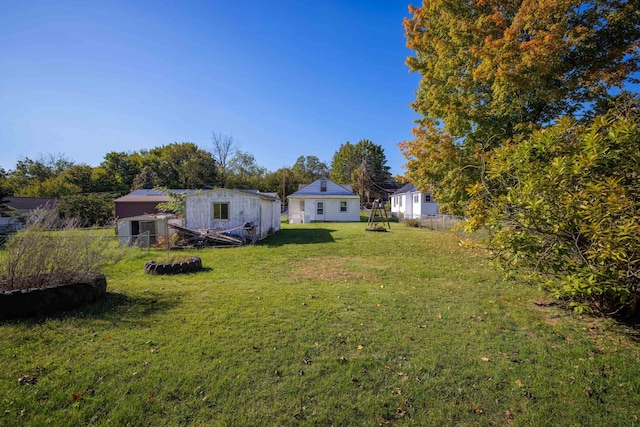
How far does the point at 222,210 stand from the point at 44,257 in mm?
10772

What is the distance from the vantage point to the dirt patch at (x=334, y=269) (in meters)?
7.98

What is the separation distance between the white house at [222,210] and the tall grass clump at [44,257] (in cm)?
955

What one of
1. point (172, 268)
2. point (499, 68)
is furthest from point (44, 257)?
point (499, 68)

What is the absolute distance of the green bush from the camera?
9.76 ft

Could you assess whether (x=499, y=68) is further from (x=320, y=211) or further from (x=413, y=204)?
(x=413, y=204)

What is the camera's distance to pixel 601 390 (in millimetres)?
3100

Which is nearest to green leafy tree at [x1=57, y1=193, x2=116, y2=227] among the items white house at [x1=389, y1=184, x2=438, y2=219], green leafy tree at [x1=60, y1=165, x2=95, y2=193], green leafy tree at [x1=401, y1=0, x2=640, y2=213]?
green leafy tree at [x1=60, y1=165, x2=95, y2=193]

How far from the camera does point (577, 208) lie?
3.24m

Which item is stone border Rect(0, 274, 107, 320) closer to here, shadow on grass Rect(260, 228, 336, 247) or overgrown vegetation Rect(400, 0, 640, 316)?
overgrown vegetation Rect(400, 0, 640, 316)

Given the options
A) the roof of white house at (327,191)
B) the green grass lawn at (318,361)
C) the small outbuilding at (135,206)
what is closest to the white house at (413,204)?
the roof of white house at (327,191)

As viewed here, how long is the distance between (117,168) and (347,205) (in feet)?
141

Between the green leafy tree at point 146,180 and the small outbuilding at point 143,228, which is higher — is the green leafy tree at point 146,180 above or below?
above

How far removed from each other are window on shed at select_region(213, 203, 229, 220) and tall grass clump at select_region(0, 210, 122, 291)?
969cm

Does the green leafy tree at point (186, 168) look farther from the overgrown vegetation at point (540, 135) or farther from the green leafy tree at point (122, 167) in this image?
the overgrown vegetation at point (540, 135)
